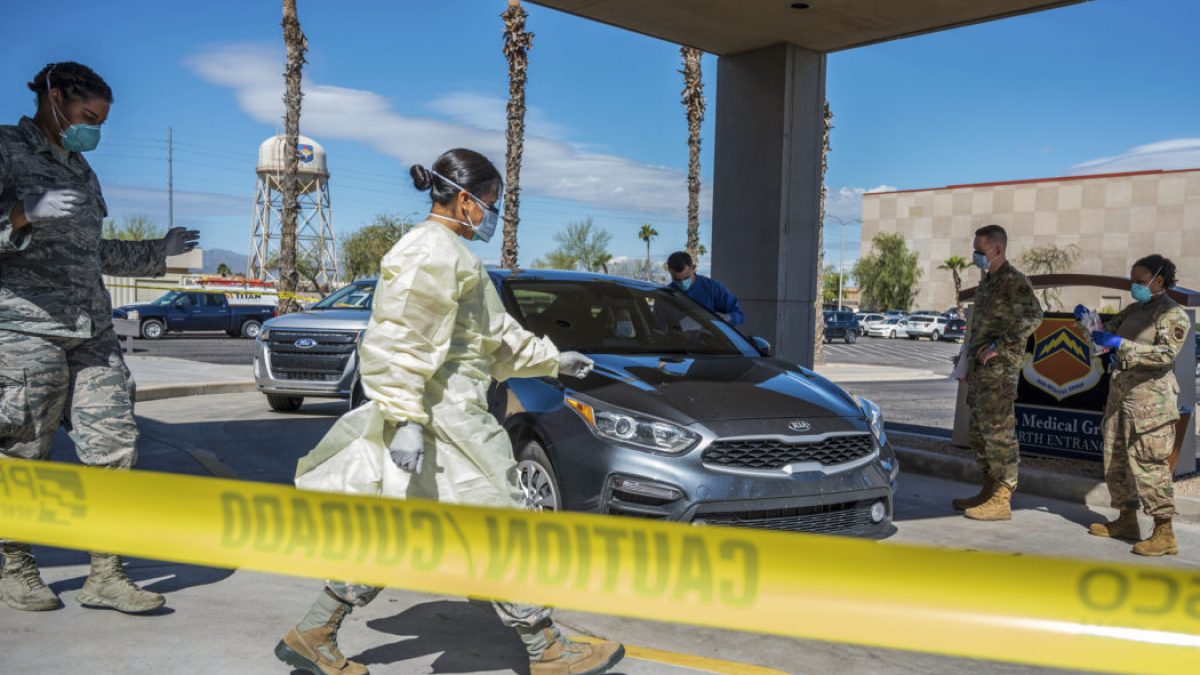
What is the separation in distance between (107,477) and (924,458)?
6.94 metres

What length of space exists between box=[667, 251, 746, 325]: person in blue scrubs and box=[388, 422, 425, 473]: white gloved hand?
17.5 feet

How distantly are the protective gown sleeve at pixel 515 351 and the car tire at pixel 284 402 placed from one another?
8.22 metres

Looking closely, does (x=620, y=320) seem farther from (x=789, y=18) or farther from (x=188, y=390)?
(x=188, y=390)

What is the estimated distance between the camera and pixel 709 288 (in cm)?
849

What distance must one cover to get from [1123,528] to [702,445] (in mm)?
3526

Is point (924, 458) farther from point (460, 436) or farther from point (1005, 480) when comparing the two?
point (460, 436)

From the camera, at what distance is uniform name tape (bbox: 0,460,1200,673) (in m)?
2.05

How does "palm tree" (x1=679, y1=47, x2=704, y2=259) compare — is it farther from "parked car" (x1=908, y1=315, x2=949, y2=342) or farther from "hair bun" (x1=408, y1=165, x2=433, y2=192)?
"parked car" (x1=908, y1=315, x2=949, y2=342)

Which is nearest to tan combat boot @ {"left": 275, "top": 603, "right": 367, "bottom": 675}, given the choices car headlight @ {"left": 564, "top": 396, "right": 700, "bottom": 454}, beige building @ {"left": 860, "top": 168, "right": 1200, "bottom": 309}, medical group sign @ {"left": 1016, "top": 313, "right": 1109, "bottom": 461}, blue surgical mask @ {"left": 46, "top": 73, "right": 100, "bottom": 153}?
car headlight @ {"left": 564, "top": 396, "right": 700, "bottom": 454}

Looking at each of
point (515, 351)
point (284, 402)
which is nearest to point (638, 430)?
point (515, 351)

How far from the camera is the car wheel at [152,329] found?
31.6 meters

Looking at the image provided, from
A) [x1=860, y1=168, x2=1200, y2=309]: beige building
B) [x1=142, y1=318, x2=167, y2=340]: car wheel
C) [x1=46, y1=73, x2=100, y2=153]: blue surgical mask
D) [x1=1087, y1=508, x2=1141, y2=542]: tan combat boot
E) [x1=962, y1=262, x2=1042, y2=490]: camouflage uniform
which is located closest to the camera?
[x1=46, y1=73, x2=100, y2=153]: blue surgical mask

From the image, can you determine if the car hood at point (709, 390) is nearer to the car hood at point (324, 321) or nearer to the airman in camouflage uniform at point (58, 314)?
the airman in camouflage uniform at point (58, 314)

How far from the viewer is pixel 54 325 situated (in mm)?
4004
